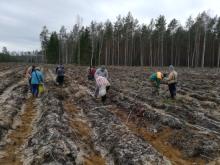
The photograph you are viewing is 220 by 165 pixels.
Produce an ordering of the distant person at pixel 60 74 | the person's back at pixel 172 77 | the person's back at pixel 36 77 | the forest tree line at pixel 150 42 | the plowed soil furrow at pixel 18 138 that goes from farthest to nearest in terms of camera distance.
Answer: the forest tree line at pixel 150 42 → the distant person at pixel 60 74 → the person's back at pixel 36 77 → the person's back at pixel 172 77 → the plowed soil furrow at pixel 18 138

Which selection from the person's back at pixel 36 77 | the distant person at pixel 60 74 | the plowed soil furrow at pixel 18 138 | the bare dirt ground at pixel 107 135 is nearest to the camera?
the plowed soil furrow at pixel 18 138

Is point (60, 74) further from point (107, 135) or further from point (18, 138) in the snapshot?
point (107, 135)

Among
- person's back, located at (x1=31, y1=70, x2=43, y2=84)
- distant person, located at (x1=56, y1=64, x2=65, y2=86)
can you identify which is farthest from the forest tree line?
person's back, located at (x1=31, y1=70, x2=43, y2=84)

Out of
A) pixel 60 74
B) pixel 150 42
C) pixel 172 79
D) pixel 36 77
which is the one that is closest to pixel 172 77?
pixel 172 79

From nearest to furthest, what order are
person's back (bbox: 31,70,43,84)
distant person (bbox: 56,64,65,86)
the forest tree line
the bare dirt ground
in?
1. the bare dirt ground
2. person's back (bbox: 31,70,43,84)
3. distant person (bbox: 56,64,65,86)
4. the forest tree line

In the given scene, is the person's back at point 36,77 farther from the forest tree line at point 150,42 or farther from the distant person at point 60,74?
the forest tree line at point 150,42

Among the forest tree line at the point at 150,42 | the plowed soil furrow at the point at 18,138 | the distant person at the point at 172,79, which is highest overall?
the forest tree line at the point at 150,42

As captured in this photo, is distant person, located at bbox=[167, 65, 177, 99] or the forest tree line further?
the forest tree line

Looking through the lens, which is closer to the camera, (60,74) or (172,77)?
(172,77)

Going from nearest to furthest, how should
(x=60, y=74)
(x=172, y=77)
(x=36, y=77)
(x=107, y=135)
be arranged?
(x=107, y=135) < (x=172, y=77) < (x=36, y=77) < (x=60, y=74)

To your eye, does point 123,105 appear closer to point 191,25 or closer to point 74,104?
point 74,104

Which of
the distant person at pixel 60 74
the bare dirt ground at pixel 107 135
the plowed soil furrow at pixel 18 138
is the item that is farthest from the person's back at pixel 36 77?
the distant person at pixel 60 74

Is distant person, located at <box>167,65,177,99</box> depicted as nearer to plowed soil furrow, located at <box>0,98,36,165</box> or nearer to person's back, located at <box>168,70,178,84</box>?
person's back, located at <box>168,70,178,84</box>

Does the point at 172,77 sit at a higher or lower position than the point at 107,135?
higher
